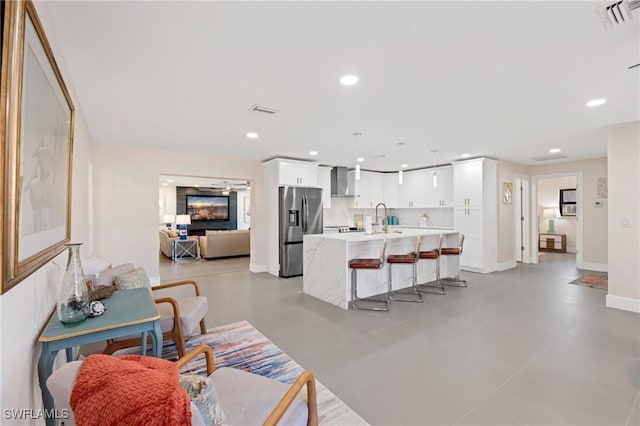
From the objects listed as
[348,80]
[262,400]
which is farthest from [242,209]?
[262,400]

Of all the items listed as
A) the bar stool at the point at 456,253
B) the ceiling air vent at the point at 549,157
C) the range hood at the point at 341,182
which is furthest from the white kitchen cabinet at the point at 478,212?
the range hood at the point at 341,182

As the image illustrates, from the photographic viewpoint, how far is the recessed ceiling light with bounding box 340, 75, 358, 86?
254cm

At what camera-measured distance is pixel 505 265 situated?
6.68 meters

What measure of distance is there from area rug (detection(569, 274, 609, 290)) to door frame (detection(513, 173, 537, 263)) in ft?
4.94

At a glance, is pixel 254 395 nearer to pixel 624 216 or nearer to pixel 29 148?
pixel 29 148

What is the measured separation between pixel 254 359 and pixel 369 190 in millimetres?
6013

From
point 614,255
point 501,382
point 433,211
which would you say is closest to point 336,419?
point 501,382

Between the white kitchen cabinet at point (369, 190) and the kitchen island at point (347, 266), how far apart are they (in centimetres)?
279

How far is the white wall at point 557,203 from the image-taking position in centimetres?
917

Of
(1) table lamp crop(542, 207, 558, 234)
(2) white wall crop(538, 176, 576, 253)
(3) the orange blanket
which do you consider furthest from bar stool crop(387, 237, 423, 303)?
(1) table lamp crop(542, 207, 558, 234)

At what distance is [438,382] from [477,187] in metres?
5.06

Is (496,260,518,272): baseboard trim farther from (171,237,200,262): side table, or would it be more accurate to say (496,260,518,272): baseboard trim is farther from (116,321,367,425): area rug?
(171,237,200,262): side table

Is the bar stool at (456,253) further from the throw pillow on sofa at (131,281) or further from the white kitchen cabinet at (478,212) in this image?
the throw pillow on sofa at (131,281)

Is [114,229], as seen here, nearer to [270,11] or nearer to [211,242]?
[211,242]
